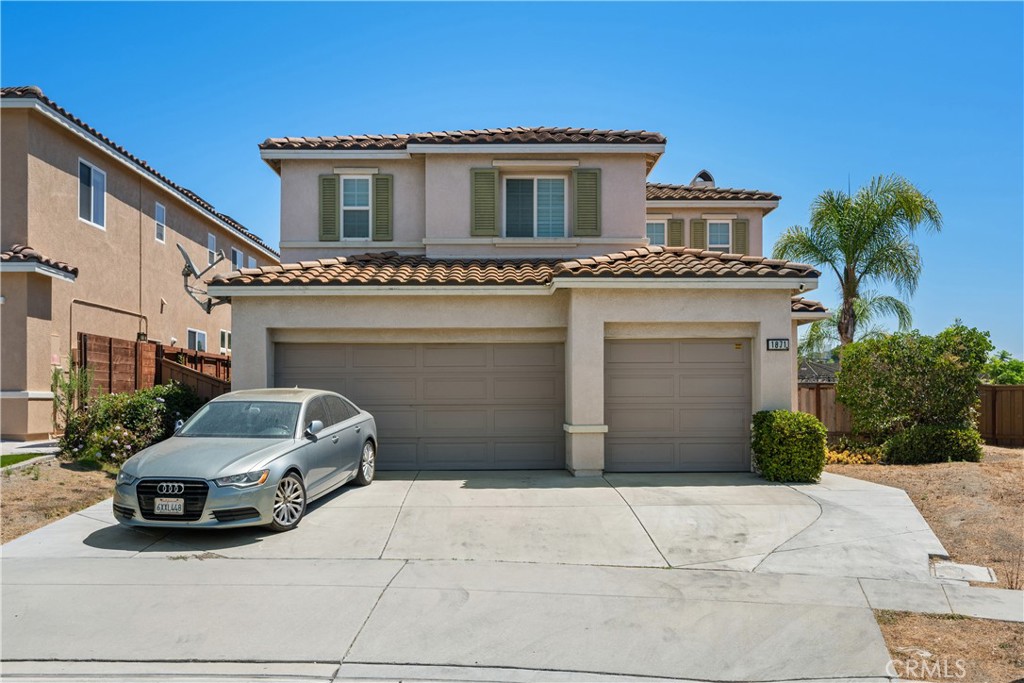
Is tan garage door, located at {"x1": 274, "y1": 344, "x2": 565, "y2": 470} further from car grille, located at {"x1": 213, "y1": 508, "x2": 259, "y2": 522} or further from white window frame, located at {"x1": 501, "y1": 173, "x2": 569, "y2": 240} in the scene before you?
car grille, located at {"x1": 213, "y1": 508, "x2": 259, "y2": 522}

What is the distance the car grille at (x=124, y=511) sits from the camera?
801 centimetres

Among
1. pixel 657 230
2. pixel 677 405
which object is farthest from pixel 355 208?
pixel 657 230

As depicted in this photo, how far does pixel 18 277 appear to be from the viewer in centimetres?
1464

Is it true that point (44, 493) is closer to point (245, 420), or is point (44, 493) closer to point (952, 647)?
point (245, 420)

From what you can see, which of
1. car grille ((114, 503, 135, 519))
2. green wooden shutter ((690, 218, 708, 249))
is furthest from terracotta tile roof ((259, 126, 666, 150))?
car grille ((114, 503, 135, 519))

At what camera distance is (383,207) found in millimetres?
15492

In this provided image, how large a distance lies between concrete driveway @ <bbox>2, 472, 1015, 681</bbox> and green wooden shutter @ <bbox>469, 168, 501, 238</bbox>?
254 inches

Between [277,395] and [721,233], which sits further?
[721,233]

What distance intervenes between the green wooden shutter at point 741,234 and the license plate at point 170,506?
17.3 m

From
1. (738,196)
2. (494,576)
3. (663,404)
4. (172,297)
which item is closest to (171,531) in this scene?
(494,576)

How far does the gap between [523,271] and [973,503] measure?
299 inches

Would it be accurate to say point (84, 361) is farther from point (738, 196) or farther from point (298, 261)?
point (738, 196)

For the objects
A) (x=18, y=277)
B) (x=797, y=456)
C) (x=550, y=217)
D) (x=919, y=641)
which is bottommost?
(x=919, y=641)

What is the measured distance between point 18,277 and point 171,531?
9097mm
